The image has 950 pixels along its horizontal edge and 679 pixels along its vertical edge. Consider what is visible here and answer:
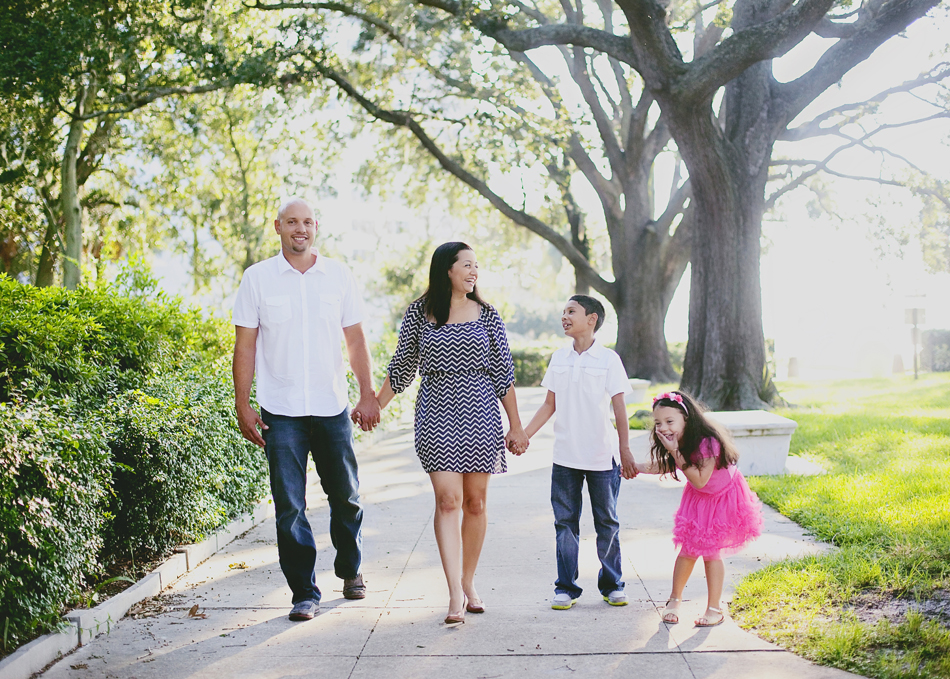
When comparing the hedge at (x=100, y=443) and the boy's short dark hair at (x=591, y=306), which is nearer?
the hedge at (x=100, y=443)

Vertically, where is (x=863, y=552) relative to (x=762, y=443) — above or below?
below

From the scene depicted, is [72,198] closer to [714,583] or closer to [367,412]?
[367,412]

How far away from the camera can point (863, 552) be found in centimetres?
574

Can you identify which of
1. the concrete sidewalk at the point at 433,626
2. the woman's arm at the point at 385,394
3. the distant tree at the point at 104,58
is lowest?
the concrete sidewalk at the point at 433,626

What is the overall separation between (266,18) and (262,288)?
18377 millimetres

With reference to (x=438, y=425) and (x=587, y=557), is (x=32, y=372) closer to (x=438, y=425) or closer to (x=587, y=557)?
(x=438, y=425)

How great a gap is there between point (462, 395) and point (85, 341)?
146 inches

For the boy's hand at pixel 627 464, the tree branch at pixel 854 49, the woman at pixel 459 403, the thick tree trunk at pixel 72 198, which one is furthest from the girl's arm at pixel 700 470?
the thick tree trunk at pixel 72 198

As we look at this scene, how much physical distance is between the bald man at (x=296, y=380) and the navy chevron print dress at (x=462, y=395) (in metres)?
0.42

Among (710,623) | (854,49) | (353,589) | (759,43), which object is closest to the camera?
(710,623)

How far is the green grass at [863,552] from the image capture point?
165 inches

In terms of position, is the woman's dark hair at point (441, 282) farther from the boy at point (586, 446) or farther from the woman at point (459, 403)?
the boy at point (586, 446)

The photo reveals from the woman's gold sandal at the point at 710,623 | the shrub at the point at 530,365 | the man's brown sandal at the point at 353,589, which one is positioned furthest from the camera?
the shrub at the point at 530,365

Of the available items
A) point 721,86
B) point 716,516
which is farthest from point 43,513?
point 721,86
